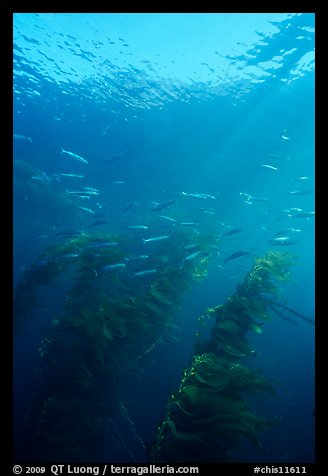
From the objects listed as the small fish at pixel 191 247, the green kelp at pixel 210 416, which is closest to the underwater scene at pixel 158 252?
the green kelp at pixel 210 416

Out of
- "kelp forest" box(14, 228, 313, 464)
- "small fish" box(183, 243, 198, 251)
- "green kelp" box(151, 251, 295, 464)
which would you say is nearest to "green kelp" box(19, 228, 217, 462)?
"kelp forest" box(14, 228, 313, 464)

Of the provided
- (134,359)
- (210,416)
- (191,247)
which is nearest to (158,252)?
(191,247)

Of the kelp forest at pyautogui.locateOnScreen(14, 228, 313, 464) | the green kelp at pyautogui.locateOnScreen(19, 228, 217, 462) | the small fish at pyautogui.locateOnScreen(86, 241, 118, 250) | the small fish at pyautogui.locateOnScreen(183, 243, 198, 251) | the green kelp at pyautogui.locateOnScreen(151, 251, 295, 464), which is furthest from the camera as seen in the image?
the small fish at pyautogui.locateOnScreen(183, 243, 198, 251)

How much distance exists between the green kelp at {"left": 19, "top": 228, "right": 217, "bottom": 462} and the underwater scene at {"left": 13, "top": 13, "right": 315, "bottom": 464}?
0.15 ft

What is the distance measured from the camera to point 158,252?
10.8 metres

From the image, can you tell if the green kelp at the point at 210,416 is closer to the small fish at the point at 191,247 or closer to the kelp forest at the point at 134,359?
the kelp forest at the point at 134,359

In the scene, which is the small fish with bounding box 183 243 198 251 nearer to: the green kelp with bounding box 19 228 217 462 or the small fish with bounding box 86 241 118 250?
the green kelp with bounding box 19 228 217 462

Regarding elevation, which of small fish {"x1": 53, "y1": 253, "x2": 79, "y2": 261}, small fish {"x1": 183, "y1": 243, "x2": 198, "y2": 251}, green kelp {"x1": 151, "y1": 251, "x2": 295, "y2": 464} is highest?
small fish {"x1": 183, "y1": 243, "x2": 198, "y2": 251}

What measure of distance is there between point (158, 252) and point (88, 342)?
521cm

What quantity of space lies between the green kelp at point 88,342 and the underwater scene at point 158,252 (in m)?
0.04

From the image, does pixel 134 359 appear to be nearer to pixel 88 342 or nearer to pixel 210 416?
pixel 88 342

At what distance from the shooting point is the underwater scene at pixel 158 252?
572cm

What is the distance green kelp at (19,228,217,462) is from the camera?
5648 millimetres
